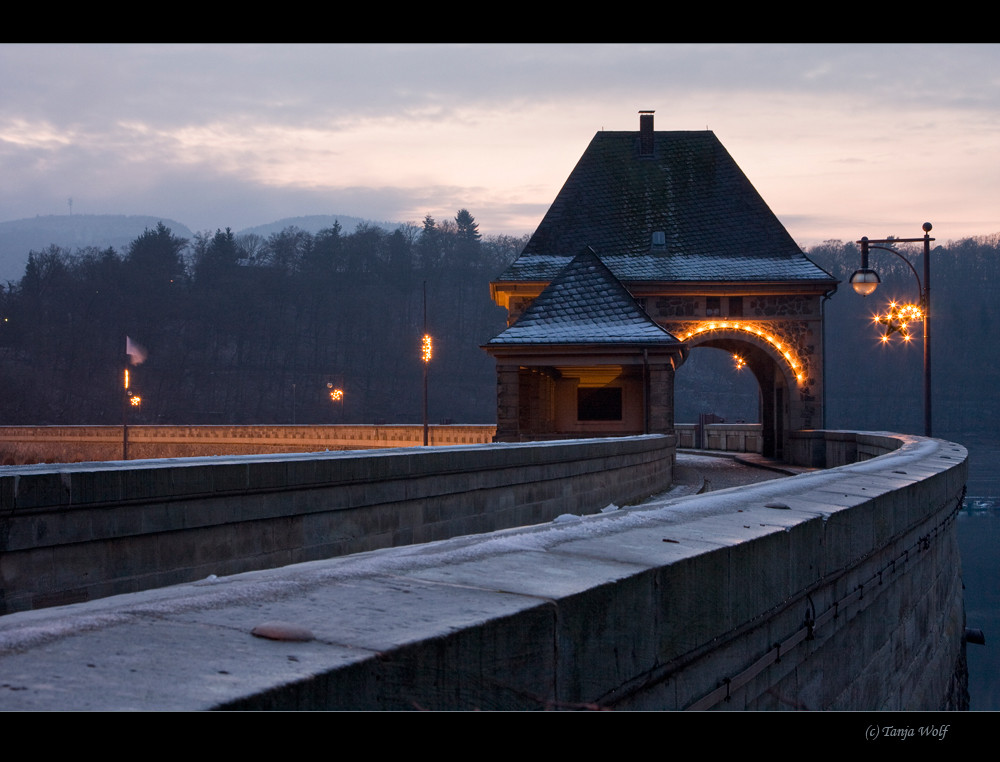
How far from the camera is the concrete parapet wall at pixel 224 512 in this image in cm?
599

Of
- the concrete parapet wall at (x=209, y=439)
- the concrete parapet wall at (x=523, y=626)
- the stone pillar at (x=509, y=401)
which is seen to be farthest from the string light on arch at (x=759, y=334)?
the concrete parapet wall at (x=523, y=626)

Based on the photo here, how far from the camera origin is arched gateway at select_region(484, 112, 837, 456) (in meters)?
27.3

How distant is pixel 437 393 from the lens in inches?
5955

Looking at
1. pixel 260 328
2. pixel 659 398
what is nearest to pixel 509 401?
pixel 659 398

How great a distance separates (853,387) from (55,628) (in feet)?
606

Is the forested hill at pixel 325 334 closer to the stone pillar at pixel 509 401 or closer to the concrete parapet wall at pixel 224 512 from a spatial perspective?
the stone pillar at pixel 509 401

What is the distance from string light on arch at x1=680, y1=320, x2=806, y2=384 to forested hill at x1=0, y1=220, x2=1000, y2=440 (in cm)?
10362

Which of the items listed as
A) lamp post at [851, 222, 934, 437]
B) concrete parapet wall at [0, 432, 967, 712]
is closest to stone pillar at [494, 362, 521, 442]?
lamp post at [851, 222, 934, 437]

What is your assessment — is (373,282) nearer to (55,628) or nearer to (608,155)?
(608,155)

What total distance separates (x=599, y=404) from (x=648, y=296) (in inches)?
194

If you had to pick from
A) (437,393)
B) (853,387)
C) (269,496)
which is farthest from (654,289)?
(853,387)

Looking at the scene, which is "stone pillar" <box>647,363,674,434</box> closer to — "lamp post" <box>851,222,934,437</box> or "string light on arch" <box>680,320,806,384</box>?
"lamp post" <box>851,222,934,437</box>

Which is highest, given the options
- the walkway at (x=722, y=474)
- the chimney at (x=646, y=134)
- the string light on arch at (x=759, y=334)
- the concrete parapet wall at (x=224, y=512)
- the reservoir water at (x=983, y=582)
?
the chimney at (x=646, y=134)

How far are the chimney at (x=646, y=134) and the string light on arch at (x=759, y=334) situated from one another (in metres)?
8.18
